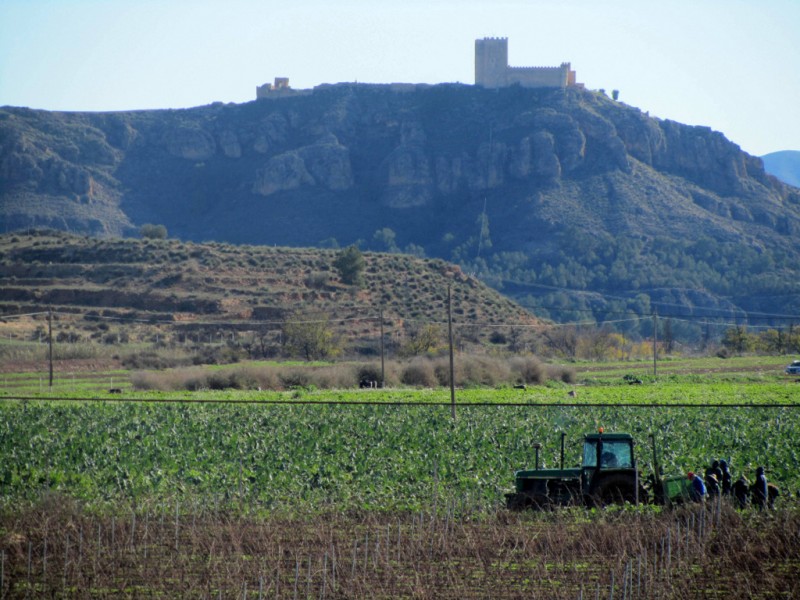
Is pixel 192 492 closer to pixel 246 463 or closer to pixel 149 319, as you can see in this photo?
pixel 246 463

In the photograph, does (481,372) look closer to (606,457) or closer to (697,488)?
(606,457)

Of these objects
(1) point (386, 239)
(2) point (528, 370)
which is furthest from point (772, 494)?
(1) point (386, 239)

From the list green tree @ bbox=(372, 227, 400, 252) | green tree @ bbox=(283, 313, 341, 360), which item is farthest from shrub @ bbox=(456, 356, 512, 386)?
green tree @ bbox=(372, 227, 400, 252)

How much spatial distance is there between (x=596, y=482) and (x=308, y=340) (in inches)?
1890

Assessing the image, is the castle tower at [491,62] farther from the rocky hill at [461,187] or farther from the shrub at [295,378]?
the shrub at [295,378]

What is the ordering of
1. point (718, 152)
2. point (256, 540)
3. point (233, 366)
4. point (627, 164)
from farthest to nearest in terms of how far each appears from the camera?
point (718, 152)
point (627, 164)
point (233, 366)
point (256, 540)

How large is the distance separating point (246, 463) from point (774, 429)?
49.0 ft

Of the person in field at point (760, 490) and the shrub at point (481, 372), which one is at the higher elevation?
the shrub at point (481, 372)

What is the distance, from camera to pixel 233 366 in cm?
5444

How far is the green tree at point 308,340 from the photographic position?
6512 cm

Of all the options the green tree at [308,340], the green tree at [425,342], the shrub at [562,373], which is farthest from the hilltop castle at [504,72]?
the shrub at [562,373]

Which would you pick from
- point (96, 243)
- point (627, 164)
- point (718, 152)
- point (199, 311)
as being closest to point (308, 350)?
point (199, 311)

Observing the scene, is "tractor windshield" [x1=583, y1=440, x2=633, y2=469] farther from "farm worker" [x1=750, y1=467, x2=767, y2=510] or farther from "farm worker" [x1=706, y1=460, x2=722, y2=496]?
"farm worker" [x1=750, y1=467, x2=767, y2=510]

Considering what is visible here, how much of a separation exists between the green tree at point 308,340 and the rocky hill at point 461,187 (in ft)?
141
